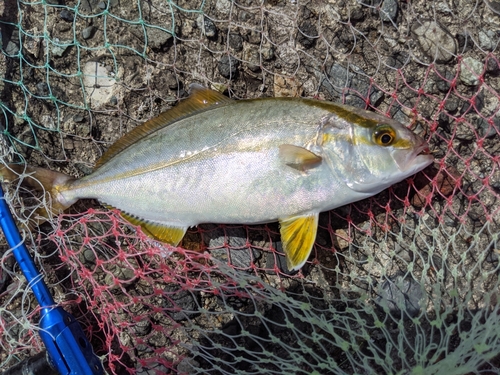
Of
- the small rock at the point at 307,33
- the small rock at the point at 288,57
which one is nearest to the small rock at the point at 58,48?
the small rock at the point at 288,57

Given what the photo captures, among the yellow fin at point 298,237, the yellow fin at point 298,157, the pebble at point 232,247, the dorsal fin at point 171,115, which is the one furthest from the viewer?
the pebble at point 232,247

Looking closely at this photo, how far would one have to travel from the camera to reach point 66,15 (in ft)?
8.80

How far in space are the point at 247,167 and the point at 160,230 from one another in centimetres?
63

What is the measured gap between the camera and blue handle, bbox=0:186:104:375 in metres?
2.24

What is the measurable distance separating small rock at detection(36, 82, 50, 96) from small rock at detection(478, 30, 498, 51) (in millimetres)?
2582

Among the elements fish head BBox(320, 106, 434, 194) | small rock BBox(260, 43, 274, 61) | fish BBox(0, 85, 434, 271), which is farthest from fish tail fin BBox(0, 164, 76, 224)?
fish head BBox(320, 106, 434, 194)

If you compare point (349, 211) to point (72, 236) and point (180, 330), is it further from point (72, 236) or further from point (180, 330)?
point (72, 236)

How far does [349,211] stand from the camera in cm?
258

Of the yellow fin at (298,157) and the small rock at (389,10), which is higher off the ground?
the small rock at (389,10)

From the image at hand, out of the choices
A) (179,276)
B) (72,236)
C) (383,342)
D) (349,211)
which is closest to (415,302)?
(383,342)

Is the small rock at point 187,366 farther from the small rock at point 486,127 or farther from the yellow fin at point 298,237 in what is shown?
the small rock at point 486,127

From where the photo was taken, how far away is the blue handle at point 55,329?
2.24 metres

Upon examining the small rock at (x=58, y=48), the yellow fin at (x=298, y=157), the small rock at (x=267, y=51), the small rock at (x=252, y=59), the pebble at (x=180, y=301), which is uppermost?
the small rock at (x=267, y=51)

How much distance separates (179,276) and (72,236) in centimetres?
69
